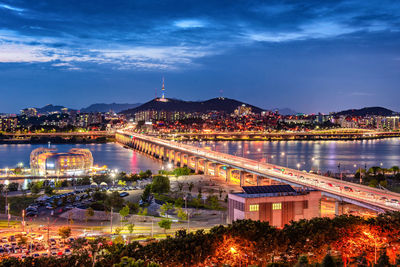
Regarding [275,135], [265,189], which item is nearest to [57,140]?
[275,135]

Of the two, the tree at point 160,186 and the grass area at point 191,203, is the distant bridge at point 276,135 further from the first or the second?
the grass area at point 191,203

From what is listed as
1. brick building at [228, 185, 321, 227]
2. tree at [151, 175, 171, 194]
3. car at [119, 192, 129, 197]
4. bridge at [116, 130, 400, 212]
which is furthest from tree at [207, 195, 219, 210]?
car at [119, 192, 129, 197]

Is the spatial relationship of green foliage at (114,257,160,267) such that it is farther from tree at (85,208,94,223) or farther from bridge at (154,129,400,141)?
bridge at (154,129,400,141)

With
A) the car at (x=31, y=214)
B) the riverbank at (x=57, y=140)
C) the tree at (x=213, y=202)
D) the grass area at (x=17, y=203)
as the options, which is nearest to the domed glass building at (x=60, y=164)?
the grass area at (x=17, y=203)

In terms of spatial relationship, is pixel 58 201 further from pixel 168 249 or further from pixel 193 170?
pixel 193 170

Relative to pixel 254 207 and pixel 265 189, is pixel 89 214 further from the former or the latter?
pixel 265 189

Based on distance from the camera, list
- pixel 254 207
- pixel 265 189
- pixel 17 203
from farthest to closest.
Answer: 1. pixel 17 203
2. pixel 265 189
3. pixel 254 207

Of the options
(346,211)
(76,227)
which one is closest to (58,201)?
(76,227)

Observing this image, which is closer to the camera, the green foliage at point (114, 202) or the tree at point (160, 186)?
the green foliage at point (114, 202)
